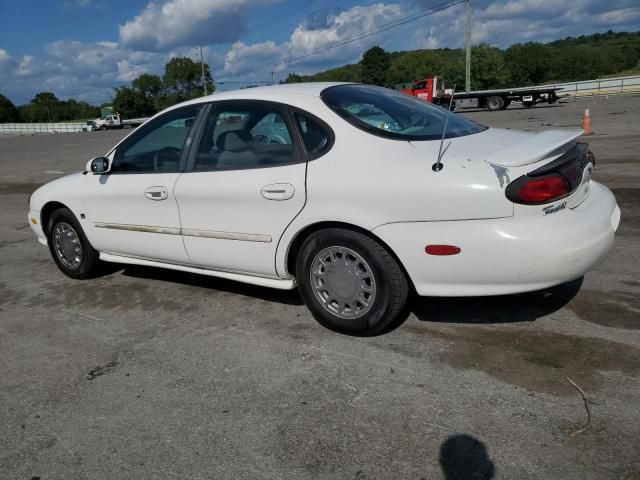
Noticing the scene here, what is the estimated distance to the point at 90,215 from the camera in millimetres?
4781

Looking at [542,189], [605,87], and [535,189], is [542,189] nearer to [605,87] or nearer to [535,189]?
[535,189]

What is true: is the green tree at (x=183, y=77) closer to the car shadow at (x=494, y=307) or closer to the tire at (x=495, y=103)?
the tire at (x=495, y=103)

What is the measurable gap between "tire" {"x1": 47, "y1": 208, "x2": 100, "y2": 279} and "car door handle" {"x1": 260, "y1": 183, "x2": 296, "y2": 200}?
226cm

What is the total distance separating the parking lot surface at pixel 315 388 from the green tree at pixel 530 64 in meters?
106

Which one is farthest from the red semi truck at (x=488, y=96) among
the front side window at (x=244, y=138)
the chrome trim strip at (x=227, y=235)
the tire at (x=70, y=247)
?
the chrome trim strip at (x=227, y=235)

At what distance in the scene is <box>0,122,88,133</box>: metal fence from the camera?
71875 mm

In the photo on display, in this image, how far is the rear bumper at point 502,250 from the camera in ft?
9.56

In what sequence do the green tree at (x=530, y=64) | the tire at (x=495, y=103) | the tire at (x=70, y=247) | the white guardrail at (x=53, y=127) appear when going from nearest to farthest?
1. the tire at (x=70, y=247)
2. the tire at (x=495, y=103)
3. the white guardrail at (x=53, y=127)
4. the green tree at (x=530, y=64)

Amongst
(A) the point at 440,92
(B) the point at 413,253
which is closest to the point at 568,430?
(B) the point at 413,253

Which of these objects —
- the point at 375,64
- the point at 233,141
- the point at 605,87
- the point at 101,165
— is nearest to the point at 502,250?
the point at 233,141

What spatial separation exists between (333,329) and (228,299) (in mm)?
1144

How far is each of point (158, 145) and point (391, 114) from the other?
1932 mm

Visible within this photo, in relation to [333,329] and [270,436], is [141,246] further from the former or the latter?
[270,436]

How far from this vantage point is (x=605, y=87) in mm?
42750
